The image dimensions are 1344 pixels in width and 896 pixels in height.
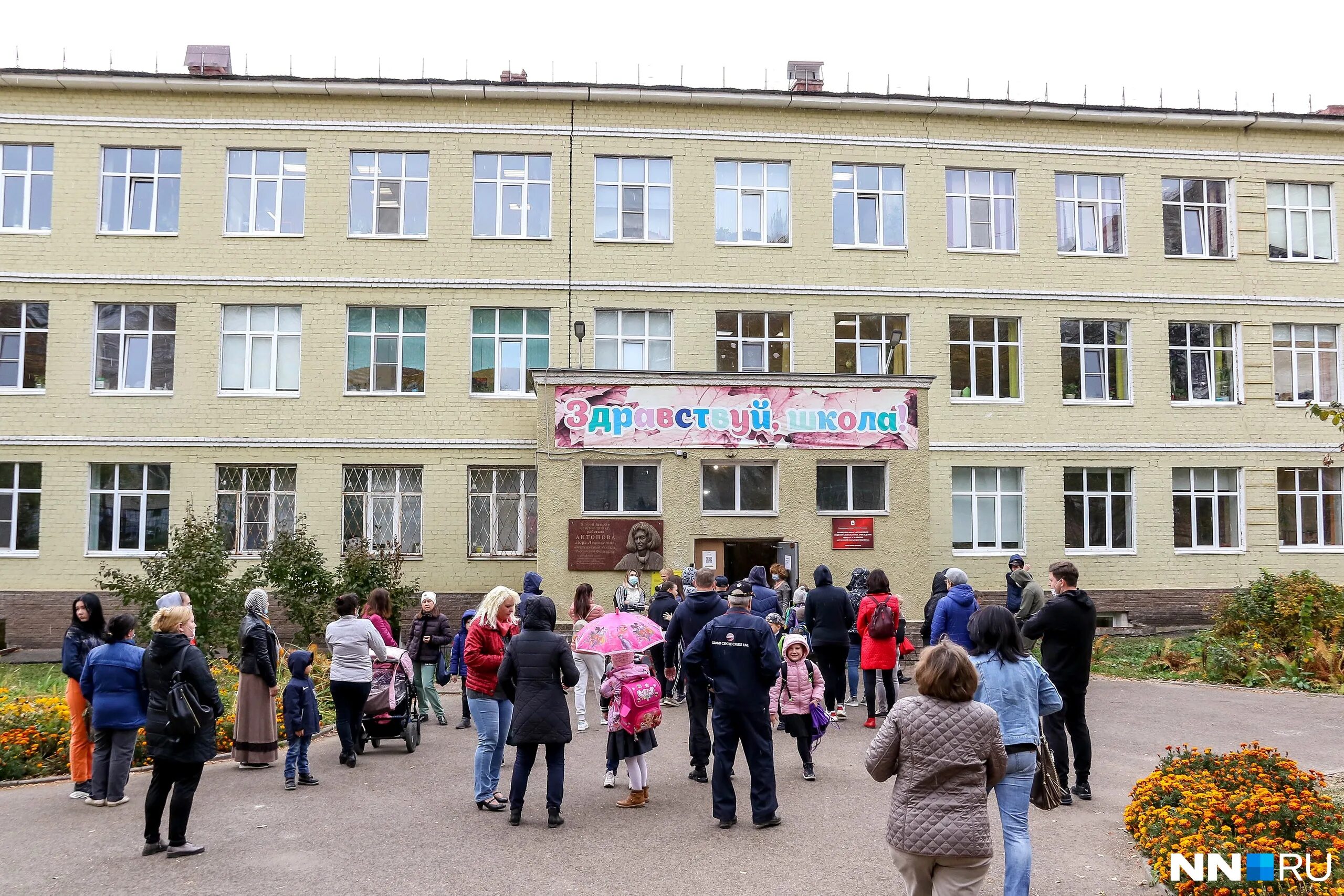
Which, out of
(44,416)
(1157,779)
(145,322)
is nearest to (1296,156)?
(1157,779)

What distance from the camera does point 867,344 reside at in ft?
78.6

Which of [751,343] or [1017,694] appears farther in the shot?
[751,343]

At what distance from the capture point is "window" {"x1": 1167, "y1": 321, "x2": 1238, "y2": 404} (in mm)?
24953

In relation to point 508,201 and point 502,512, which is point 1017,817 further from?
point 508,201

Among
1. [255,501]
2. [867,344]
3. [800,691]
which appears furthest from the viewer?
[867,344]

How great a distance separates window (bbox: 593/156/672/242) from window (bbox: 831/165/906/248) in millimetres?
4046

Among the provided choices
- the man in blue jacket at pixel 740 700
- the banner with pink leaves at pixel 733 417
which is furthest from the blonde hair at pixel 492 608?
the banner with pink leaves at pixel 733 417

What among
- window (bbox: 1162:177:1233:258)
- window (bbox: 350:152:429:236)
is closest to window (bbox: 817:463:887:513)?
window (bbox: 1162:177:1233:258)

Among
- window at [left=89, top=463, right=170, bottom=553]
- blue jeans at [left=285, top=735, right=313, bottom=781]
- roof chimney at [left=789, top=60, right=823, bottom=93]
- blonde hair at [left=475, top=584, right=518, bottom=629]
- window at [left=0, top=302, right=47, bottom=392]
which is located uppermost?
roof chimney at [left=789, top=60, right=823, bottom=93]

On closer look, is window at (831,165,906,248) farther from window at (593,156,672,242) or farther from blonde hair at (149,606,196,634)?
blonde hair at (149,606,196,634)

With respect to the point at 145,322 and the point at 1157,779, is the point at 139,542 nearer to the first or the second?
the point at 145,322

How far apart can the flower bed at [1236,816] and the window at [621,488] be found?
→ 13.4 meters

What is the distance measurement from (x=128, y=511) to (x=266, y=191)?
788 cm

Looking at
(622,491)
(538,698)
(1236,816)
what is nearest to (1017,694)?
(1236,816)
